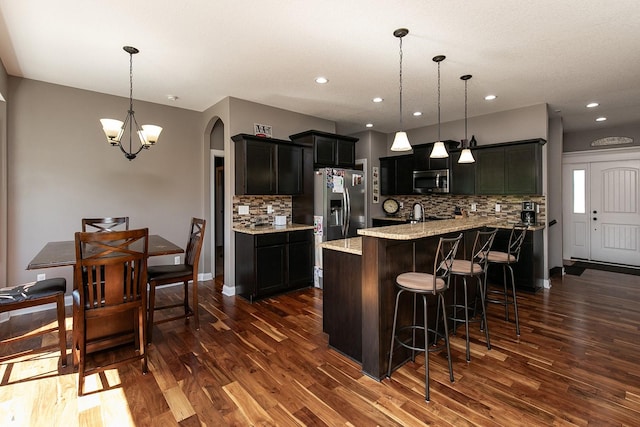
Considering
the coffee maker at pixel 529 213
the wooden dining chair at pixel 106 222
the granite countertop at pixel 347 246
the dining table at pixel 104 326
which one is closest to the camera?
the granite countertop at pixel 347 246

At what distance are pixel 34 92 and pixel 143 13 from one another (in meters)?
2.39

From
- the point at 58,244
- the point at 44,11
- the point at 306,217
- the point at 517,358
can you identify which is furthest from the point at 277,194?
the point at 517,358

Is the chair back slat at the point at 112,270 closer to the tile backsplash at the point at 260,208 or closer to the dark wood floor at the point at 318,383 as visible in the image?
the dark wood floor at the point at 318,383

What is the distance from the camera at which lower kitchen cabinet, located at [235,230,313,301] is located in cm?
405

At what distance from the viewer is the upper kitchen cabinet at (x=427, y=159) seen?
5.48 metres

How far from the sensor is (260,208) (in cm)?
477

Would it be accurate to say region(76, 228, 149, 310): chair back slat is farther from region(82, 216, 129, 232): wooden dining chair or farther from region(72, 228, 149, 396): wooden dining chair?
region(82, 216, 129, 232): wooden dining chair

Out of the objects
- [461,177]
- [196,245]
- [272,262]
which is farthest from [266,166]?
[461,177]

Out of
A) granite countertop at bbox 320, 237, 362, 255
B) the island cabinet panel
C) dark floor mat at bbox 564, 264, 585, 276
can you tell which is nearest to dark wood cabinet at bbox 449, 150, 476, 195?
dark floor mat at bbox 564, 264, 585, 276

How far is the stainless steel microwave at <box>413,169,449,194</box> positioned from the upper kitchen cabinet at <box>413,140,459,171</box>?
8cm

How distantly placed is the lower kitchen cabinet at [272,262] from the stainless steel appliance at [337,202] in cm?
33

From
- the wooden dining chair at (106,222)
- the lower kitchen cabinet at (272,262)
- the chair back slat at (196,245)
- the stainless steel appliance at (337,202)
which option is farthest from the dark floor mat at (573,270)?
the wooden dining chair at (106,222)

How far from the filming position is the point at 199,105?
15.5 ft

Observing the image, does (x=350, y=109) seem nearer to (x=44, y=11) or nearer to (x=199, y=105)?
(x=199, y=105)
